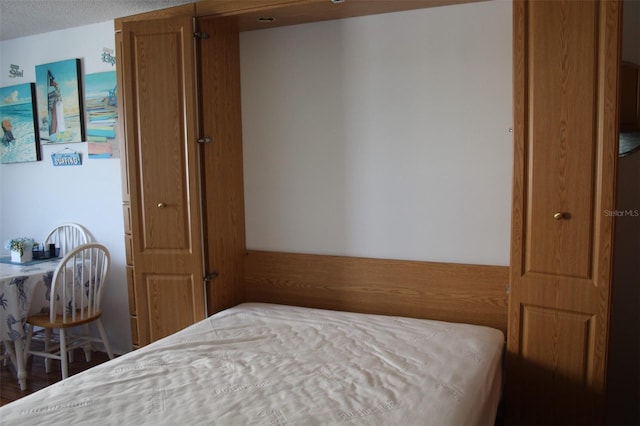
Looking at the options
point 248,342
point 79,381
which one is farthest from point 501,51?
point 79,381

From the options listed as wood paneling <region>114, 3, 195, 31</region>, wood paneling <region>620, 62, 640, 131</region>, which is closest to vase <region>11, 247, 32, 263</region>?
wood paneling <region>114, 3, 195, 31</region>

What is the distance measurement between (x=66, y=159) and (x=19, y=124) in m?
0.58

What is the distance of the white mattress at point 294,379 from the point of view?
1.44m

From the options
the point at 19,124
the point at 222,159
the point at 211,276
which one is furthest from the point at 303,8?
the point at 19,124

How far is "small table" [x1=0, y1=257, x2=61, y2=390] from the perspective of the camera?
2.77 metres

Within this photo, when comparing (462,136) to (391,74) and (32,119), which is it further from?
(32,119)

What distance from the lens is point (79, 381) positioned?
5.45ft

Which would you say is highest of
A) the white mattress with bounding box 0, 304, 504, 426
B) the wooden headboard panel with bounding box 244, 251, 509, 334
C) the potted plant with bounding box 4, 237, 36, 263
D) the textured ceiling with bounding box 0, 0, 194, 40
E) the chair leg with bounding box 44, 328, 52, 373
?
the textured ceiling with bounding box 0, 0, 194, 40

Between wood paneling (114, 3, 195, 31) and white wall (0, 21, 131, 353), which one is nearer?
wood paneling (114, 3, 195, 31)

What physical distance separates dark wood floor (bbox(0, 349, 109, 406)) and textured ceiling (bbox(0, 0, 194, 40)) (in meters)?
2.28

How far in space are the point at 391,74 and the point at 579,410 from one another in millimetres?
1712

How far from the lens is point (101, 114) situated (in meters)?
3.28

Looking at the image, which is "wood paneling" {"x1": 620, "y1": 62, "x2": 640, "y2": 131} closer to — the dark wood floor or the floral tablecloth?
the floral tablecloth

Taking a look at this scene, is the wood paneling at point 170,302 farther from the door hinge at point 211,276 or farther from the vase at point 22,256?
the vase at point 22,256
